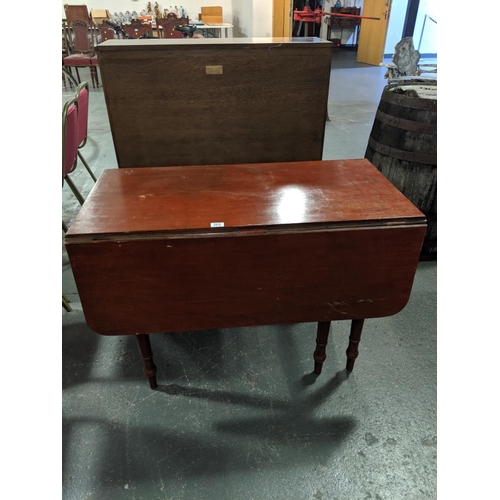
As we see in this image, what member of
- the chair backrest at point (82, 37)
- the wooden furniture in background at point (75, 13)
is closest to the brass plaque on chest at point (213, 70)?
the chair backrest at point (82, 37)

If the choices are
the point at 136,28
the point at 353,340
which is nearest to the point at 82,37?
the point at 136,28

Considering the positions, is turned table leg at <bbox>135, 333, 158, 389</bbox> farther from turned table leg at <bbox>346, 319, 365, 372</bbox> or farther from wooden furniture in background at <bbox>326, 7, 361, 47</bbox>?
wooden furniture in background at <bbox>326, 7, 361, 47</bbox>

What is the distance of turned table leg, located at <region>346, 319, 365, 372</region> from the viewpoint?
1.31 m

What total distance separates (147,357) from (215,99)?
1041 mm

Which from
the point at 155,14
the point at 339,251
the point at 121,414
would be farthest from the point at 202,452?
the point at 155,14

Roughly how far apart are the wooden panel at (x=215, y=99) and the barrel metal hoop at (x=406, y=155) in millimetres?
483

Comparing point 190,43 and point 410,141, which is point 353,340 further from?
point 190,43

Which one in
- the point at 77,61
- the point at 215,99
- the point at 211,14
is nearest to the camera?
the point at 215,99

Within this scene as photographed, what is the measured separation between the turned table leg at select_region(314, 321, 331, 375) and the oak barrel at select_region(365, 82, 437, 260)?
0.99 m

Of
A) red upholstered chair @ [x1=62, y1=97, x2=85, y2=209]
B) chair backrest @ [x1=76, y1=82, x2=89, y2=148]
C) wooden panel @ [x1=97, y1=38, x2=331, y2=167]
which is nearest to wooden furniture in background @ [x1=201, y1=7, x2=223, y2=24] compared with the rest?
chair backrest @ [x1=76, y1=82, x2=89, y2=148]

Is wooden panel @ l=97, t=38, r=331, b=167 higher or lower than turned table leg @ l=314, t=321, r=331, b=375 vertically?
higher

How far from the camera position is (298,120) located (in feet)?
5.08

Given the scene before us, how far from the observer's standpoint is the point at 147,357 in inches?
52.4

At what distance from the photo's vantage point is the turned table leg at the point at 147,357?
1265 mm
